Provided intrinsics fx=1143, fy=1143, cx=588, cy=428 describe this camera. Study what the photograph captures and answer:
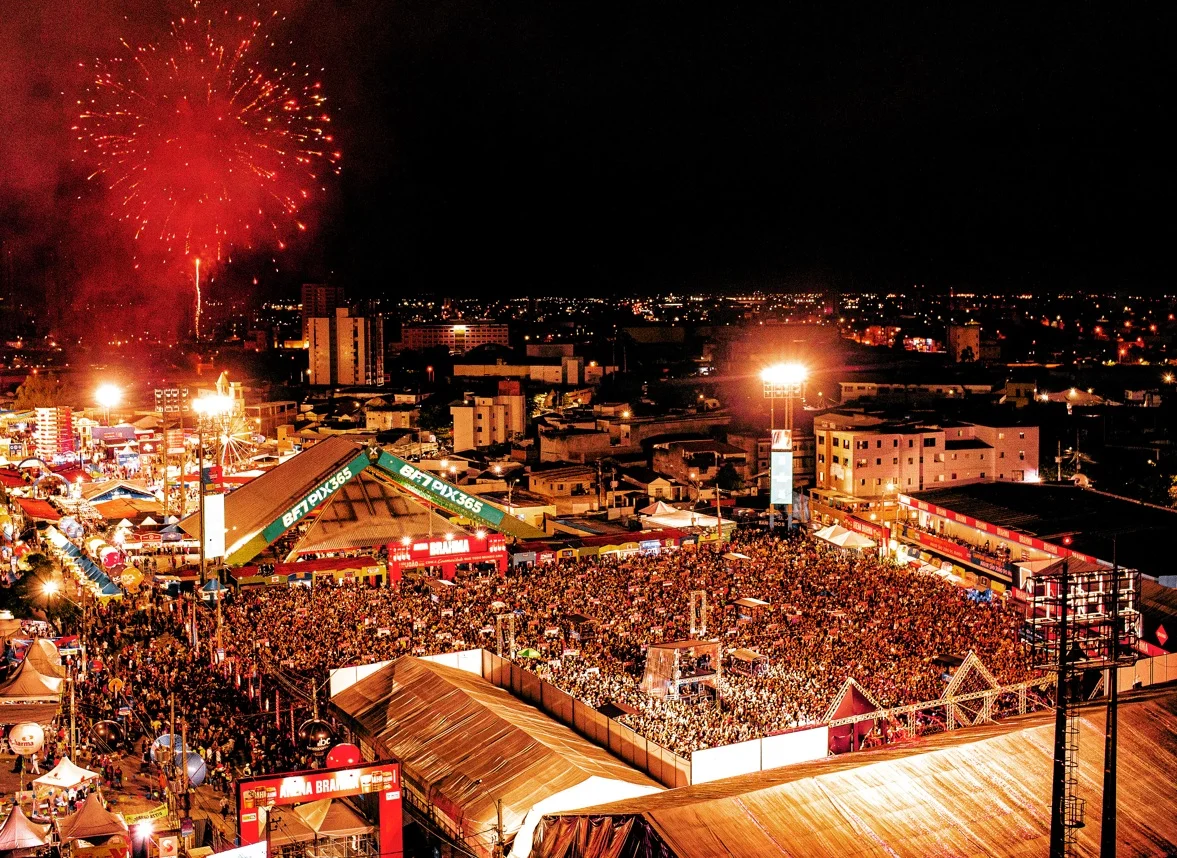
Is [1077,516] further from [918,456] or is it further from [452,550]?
[452,550]

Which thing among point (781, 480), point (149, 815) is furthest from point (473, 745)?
point (781, 480)

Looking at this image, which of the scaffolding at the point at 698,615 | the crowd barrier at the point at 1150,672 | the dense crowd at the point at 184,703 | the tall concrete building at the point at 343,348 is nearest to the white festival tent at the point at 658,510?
the scaffolding at the point at 698,615

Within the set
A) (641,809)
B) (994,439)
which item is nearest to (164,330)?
(994,439)

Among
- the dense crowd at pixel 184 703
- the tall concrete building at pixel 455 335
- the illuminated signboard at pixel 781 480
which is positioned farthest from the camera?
the tall concrete building at pixel 455 335

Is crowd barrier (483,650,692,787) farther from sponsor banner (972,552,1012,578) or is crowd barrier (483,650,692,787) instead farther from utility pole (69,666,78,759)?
sponsor banner (972,552,1012,578)

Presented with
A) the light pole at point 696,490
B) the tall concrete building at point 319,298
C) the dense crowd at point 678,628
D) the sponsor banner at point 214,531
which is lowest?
the light pole at point 696,490

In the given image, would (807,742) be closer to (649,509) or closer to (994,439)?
(649,509)

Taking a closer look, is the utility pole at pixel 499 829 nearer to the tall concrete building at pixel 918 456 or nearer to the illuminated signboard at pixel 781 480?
the illuminated signboard at pixel 781 480
